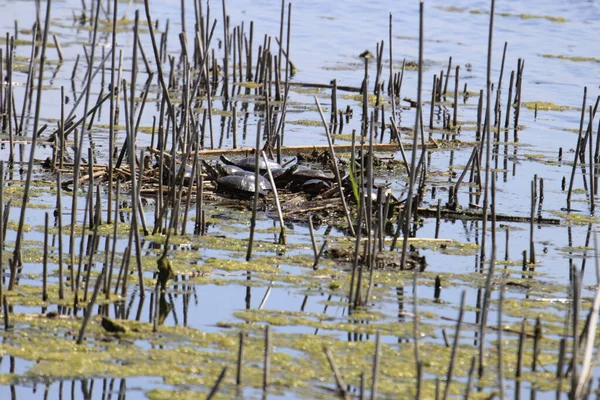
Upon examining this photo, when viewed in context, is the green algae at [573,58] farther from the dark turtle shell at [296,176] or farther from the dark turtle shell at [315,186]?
the dark turtle shell at [315,186]

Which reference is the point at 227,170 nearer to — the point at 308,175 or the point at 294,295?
the point at 308,175

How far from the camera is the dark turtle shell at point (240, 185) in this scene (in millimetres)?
7656

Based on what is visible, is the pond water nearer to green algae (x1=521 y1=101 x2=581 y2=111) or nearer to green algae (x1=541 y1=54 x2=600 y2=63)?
green algae (x1=521 y1=101 x2=581 y2=111)

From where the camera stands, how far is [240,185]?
766cm

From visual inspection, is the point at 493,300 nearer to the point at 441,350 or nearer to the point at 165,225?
the point at 441,350

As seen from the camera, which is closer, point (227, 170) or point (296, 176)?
A: point (296, 176)

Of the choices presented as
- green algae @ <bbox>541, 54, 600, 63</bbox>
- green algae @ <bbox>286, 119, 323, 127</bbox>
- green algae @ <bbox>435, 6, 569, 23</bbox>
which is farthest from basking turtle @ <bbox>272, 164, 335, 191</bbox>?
green algae @ <bbox>435, 6, 569, 23</bbox>

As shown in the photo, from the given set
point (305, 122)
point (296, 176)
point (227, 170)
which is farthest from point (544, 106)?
point (227, 170)

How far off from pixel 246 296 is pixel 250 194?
7.89 ft

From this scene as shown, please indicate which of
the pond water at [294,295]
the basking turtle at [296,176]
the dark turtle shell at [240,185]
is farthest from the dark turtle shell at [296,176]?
the pond water at [294,295]

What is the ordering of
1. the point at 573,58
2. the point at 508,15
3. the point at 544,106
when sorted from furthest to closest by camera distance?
the point at 508,15 < the point at 573,58 < the point at 544,106

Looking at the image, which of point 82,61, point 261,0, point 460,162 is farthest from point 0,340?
point 261,0

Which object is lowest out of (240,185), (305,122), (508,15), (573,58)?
(305,122)

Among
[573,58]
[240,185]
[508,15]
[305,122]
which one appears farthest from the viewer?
[508,15]
